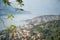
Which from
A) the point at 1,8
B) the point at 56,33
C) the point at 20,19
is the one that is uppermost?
the point at 1,8

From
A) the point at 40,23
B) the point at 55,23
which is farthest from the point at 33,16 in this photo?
the point at 55,23

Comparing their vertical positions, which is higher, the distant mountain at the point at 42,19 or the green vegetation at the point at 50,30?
the distant mountain at the point at 42,19

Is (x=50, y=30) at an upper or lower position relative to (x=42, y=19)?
lower

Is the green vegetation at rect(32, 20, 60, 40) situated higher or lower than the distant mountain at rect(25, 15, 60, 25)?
lower

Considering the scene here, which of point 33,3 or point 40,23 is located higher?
point 33,3

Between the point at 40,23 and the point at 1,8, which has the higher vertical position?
the point at 1,8

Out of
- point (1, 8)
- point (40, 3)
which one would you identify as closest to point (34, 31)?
point (40, 3)

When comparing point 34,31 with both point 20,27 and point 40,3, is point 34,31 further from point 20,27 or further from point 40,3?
point 40,3

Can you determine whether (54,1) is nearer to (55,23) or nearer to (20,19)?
(55,23)
